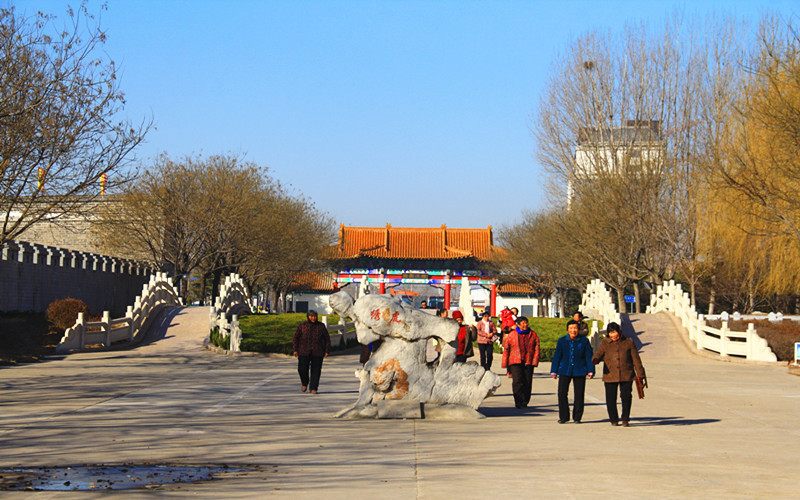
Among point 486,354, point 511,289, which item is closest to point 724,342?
point 486,354

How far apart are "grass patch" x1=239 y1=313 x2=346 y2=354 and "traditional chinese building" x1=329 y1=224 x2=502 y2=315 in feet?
102

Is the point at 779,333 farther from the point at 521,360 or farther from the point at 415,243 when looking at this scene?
the point at 415,243

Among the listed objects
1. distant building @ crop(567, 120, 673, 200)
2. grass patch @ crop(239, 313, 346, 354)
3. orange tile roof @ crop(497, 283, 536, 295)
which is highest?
distant building @ crop(567, 120, 673, 200)

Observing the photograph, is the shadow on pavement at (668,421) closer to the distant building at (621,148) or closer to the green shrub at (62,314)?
the green shrub at (62,314)

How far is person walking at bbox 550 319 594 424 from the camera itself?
11.6 meters

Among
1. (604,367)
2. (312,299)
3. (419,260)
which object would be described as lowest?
(604,367)

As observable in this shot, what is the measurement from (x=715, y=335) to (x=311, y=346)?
19453 millimetres

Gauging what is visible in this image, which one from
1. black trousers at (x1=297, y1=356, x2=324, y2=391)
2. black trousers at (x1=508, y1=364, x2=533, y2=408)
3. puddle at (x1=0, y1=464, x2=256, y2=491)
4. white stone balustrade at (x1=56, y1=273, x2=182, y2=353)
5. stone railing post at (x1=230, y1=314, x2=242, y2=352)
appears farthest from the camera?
stone railing post at (x1=230, y1=314, x2=242, y2=352)

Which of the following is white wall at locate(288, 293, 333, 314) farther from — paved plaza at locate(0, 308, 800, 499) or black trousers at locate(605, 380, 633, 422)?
black trousers at locate(605, 380, 633, 422)

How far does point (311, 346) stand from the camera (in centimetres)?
1507

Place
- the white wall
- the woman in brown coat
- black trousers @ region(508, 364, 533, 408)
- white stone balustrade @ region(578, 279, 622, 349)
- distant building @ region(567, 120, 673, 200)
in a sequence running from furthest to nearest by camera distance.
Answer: the white wall
distant building @ region(567, 120, 673, 200)
white stone balustrade @ region(578, 279, 622, 349)
black trousers @ region(508, 364, 533, 408)
the woman in brown coat

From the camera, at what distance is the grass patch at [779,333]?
999 inches

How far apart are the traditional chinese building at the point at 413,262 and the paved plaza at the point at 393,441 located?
47.1 meters

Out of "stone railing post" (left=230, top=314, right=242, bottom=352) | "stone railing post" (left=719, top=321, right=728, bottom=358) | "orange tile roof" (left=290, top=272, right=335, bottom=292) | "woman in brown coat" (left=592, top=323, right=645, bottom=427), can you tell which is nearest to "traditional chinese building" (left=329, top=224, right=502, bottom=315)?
"orange tile roof" (left=290, top=272, right=335, bottom=292)
